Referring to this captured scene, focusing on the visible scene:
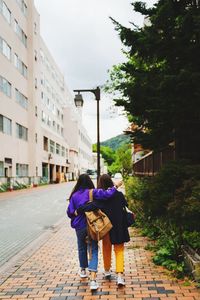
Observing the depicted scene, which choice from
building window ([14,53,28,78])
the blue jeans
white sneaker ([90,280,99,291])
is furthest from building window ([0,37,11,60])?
white sneaker ([90,280,99,291])

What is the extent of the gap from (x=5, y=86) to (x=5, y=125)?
3.75 m

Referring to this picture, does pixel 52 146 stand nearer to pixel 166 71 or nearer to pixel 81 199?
pixel 166 71

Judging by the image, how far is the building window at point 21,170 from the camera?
45.5 m

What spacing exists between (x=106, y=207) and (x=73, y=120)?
9174 centimetres

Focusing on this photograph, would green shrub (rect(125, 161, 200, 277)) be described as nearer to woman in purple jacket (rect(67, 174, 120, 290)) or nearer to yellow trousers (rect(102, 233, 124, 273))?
yellow trousers (rect(102, 233, 124, 273))

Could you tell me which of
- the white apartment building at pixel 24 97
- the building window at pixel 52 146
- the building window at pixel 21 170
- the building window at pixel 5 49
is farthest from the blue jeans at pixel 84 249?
the building window at pixel 52 146

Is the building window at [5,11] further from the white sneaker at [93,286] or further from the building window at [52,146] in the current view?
the white sneaker at [93,286]

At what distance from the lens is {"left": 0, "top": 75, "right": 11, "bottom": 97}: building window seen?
130ft

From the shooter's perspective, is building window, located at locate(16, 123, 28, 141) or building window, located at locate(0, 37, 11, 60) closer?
building window, located at locate(0, 37, 11, 60)

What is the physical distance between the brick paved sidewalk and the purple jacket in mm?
857

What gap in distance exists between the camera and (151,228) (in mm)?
10242

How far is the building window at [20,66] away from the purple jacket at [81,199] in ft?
136

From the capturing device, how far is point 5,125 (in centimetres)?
4062

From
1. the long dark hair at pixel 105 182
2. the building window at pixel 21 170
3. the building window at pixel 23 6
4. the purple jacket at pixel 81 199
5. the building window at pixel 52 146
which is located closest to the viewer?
the purple jacket at pixel 81 199
